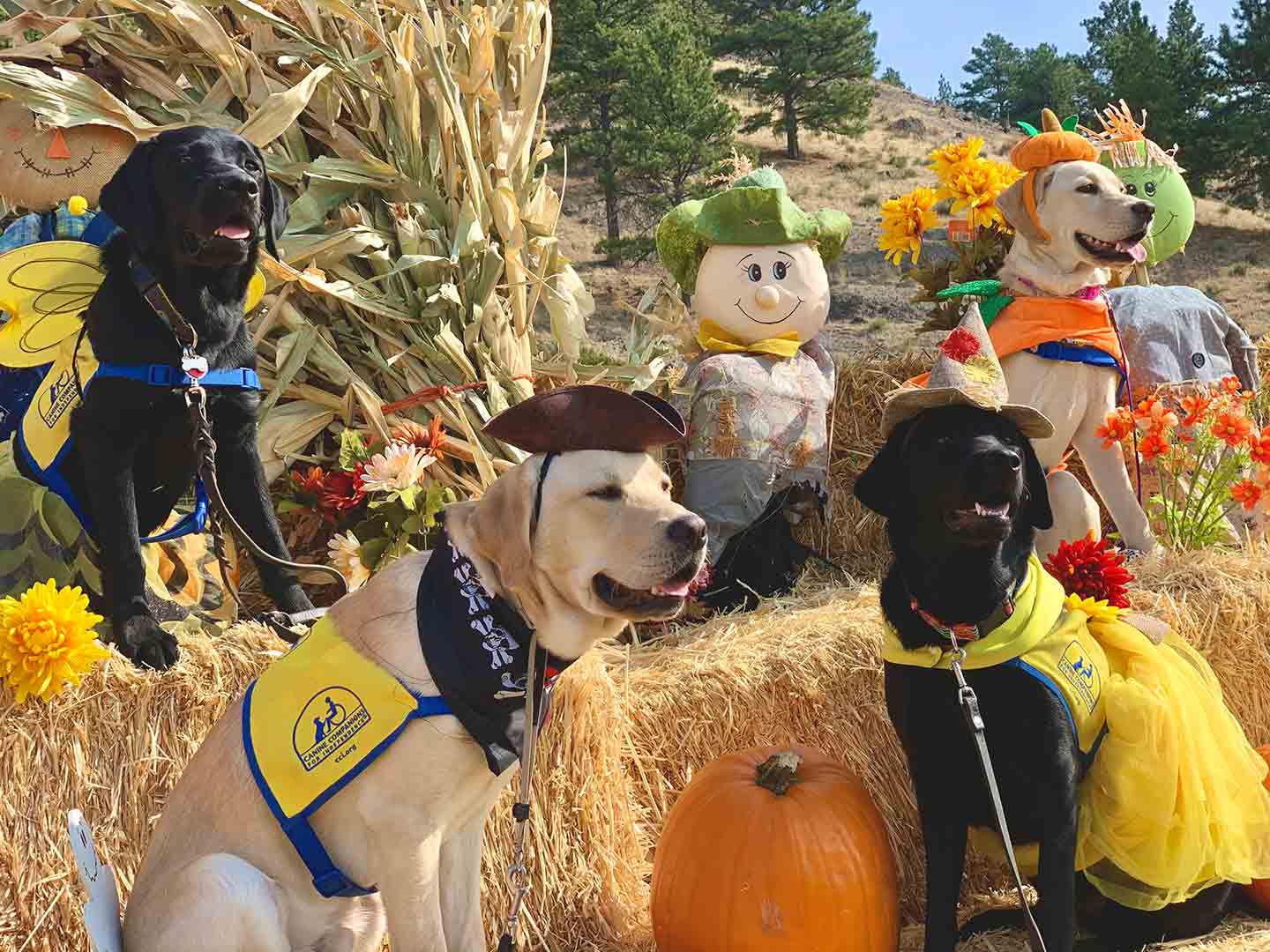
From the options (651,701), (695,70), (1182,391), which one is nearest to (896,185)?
(695,70)

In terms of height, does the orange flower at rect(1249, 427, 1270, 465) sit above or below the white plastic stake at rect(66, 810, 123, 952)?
above

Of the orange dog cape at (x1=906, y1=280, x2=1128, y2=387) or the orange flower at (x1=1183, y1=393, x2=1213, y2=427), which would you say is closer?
the orange flower at (x1=1183, y1=393, x2=1213, y2=427)

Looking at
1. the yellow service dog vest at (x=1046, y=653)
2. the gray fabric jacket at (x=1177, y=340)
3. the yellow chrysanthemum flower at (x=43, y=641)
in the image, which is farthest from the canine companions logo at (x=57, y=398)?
the gray fabric jacket at (x=1177, y=340)

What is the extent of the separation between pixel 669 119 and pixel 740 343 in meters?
16.1

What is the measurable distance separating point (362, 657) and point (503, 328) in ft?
6.90

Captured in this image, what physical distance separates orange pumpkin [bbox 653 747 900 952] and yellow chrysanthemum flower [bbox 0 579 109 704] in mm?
1358

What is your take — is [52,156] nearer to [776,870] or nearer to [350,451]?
[350,451]

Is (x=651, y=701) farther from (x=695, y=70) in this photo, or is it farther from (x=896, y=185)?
(x=896, y=185)

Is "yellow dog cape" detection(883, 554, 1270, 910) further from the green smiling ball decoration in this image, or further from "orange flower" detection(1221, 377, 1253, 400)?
the green smiling ball decoration

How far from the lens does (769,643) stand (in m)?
3.40

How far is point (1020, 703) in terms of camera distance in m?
2.43

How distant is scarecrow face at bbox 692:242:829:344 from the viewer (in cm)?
424

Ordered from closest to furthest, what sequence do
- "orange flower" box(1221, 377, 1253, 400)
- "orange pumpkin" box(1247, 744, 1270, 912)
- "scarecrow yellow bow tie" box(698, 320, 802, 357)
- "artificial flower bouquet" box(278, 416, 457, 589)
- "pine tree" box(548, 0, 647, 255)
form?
"orange pumpkin" box(1247, 744, 1270, 912) → "artificial flower bouquet" box(278, 416, 457, 589) → "orange flower" box(1221, 377, 1253, 400) → "scarecrow yellow bow tie" box(698, 320, 802, 357) → "pine tree" box(548, 0, 647, 255)

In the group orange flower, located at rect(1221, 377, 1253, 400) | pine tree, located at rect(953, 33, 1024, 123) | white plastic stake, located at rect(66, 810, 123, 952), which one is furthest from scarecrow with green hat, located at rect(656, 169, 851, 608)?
pine tree, located at rect(953, 33, 1024, 123)
